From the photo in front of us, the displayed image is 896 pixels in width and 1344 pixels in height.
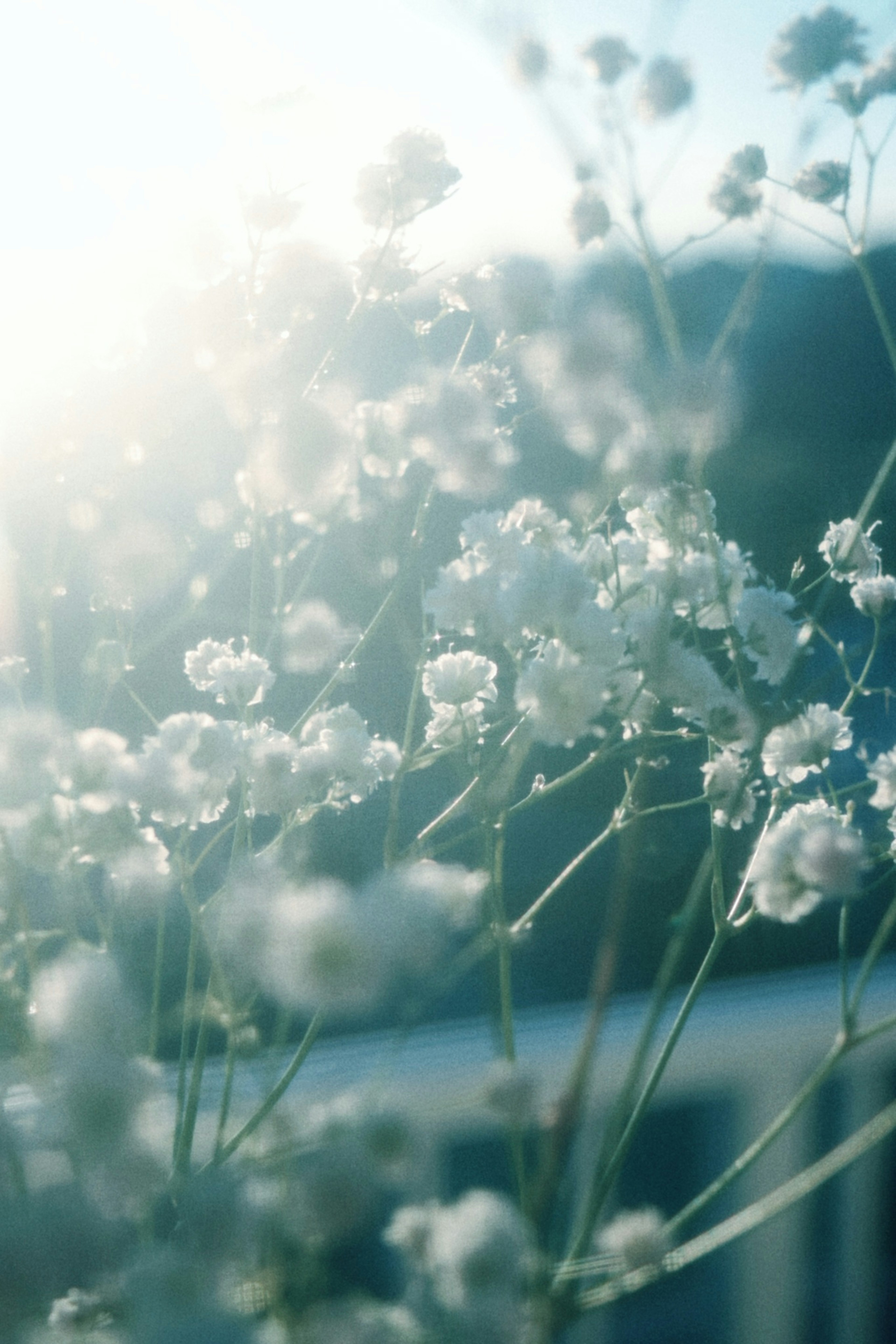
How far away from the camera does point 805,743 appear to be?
678mm

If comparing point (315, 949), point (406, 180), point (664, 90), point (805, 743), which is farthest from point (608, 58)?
point (315, 949)

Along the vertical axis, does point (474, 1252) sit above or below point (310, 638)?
below

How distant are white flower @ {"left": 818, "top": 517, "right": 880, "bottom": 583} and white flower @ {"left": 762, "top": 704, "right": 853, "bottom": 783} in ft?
0.30

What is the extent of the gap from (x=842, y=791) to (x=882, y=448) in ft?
2.70

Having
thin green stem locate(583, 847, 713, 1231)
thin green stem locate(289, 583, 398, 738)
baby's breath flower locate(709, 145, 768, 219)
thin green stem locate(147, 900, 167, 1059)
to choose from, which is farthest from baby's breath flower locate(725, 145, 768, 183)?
thin green stem locate(147, 900, 167, 1059)

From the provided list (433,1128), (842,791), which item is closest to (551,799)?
(433,1128)

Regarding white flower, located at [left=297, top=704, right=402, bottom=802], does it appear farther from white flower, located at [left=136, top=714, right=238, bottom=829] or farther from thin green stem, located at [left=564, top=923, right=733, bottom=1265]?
thin green stem, located at [left=564, top=923, right=733, bottom=1265]

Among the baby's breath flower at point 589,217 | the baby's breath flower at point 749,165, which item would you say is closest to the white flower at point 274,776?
the baby's breath flower at point 589,217

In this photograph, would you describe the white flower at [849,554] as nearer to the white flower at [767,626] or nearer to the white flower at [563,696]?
the white flower at [767,626]

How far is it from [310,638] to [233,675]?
0.10 metres

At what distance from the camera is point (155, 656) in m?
1.12

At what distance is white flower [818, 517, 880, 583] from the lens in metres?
0.71

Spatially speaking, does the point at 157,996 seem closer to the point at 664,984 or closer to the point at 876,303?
the point at 664,984

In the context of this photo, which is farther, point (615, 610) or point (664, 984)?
point (615, 610)
